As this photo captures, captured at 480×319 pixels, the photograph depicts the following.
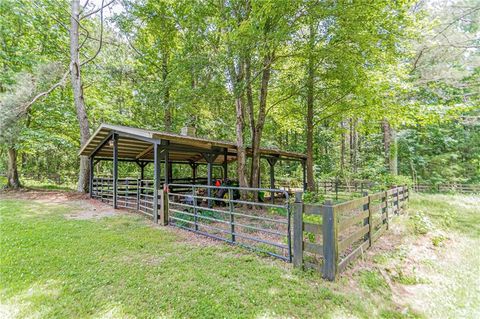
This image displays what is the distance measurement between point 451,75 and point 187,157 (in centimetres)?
1386

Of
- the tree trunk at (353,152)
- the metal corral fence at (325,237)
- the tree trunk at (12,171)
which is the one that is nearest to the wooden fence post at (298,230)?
the metal corral fence at (325,237)

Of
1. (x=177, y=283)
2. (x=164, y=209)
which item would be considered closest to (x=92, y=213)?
(x=164, y=209)


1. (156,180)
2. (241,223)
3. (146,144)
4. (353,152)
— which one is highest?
(353,152)

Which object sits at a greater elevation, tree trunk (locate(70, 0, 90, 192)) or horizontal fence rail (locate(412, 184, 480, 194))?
tree trunk (locate(70, 0, 90, 192))

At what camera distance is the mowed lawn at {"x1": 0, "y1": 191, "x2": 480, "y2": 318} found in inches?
97.3

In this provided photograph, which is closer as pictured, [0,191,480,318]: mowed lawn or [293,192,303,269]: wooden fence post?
[0,191,480,318]: mowed lawn

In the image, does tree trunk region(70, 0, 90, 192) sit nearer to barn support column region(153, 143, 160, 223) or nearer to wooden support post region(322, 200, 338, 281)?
barn support column region(153, 143, 160, 223)

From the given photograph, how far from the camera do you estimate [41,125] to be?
12.6 metres

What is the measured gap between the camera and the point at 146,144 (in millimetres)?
9695

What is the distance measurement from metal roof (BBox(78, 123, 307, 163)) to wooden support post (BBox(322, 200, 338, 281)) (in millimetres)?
4882

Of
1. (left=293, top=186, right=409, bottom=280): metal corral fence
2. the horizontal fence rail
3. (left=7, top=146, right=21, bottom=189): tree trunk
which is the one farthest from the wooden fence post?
the horizontal fence rail

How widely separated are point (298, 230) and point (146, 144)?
320 inches

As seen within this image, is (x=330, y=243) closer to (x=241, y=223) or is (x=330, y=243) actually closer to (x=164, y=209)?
(x=241, y=223)

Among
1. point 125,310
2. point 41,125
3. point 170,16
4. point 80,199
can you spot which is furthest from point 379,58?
point 41,125
